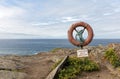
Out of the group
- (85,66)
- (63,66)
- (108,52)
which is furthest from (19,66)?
(108,52)

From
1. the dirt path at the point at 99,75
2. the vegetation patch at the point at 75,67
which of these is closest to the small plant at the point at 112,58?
the dirt path at the point at 99,75

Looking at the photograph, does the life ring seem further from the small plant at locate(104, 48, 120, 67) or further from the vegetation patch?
the small plant at locate(104, 48, 120, 67)

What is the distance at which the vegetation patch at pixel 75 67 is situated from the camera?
43.2 feet

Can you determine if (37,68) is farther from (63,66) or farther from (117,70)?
(117,70)

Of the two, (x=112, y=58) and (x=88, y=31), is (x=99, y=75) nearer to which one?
(x=112, y=58)

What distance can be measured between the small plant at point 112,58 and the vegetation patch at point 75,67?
942 millimetres

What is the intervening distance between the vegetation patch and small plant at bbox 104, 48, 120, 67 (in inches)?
37.1

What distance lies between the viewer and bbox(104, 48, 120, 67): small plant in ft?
47.9

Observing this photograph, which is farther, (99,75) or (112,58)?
(112,58)

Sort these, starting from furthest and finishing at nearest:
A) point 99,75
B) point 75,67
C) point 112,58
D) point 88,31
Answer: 1. point 88,31
2. point 112,58
3. point 75,67
4. point 99,75

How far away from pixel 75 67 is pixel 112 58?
2.19 meters

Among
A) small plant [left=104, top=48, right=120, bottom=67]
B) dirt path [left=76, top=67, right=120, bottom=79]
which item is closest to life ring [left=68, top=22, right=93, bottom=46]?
small plant [left=104, top=48, right=120, bottom=67]

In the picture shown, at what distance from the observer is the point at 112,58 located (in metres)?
14.9

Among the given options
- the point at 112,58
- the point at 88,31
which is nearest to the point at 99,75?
the point at 112,58
